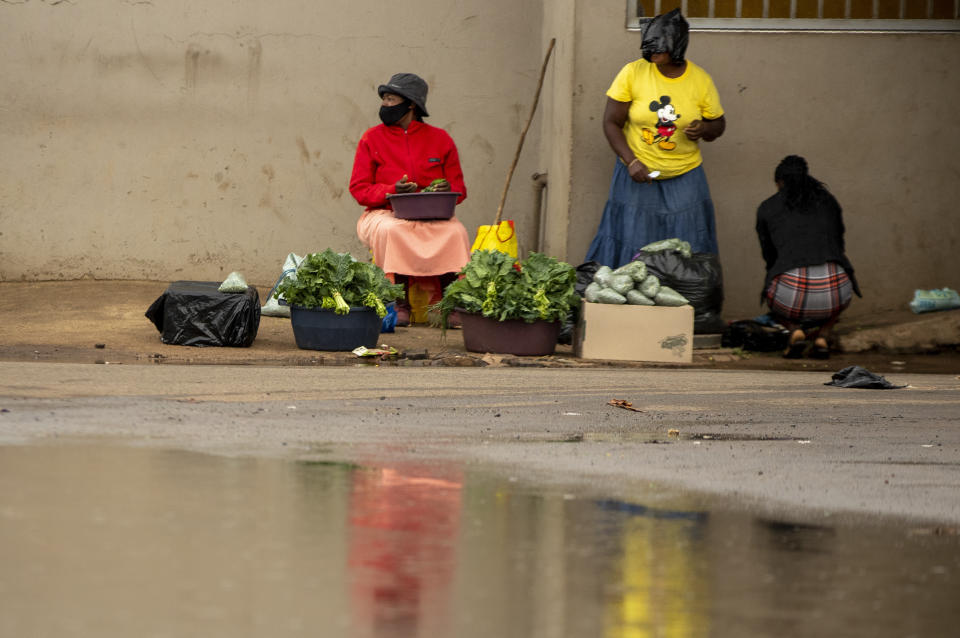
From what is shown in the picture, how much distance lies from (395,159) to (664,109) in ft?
7.01

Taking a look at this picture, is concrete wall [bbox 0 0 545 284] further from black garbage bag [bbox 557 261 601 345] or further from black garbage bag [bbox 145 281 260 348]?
black garbage bag [bbox 145 281 260 348]

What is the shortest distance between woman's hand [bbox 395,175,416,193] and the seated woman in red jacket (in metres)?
0.01

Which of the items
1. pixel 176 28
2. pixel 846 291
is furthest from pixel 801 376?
pixel 176 28

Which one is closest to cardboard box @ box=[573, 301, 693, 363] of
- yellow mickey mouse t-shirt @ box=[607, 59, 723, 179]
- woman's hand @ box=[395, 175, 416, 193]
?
yellow mickey mouse t-shirt @ box=[607, 59, 723, 179]

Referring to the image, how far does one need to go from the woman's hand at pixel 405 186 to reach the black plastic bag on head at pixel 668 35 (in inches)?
77.5

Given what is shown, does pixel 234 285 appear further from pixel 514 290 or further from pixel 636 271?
pixel 636 271

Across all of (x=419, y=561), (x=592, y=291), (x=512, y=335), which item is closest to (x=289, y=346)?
(x=512, y=335)

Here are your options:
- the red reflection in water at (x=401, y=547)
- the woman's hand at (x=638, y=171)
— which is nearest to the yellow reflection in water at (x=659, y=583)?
the red reflection in water at (x=401, y=547)

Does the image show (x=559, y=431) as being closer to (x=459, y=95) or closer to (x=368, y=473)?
Result: (x=368, y=473)

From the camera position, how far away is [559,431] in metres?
5.49

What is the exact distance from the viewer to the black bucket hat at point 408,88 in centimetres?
1084

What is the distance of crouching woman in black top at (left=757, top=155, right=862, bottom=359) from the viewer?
31.1 ft

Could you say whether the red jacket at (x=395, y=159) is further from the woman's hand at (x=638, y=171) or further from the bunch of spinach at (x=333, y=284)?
the bunch of spinach at (x=333, y=284)

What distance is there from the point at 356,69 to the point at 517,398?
7.32 meters
